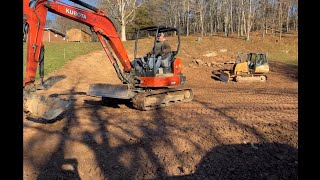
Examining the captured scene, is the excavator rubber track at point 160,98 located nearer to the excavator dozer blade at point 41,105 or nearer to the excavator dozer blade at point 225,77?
the excavator dozer blade at point 41,105

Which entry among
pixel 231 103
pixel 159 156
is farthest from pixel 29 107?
pixel 231 103

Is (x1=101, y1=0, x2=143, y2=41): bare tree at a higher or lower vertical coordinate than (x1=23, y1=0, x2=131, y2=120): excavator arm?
higher

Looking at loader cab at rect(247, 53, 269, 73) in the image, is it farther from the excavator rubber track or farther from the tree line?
the tree line

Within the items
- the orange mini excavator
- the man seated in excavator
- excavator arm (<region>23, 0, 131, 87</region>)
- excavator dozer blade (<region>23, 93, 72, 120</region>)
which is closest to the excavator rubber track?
the orange mini excavator

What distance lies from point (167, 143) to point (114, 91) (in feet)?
11.7

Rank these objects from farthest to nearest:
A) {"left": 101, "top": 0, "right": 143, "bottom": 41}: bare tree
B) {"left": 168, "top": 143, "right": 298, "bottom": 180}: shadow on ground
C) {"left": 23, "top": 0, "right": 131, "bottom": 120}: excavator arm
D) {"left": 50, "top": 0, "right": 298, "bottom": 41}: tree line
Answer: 1. {"left": 50, "top": 0, "right": 298, "bottom": 41}: tree line
2. {"left": 101, "top": 0, "right": 143, "bottom": 41}: bare tree
3. {"left": 23, "top": 0, "right": 131, "bottom": 120}: excavator arm
4. {"left": 168, "top": 143, "right": 298, "bottom": 180}: shadow on ground

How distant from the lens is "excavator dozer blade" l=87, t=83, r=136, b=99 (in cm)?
941

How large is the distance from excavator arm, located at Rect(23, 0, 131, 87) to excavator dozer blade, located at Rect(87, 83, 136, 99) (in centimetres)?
61

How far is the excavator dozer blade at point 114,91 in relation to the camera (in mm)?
9414

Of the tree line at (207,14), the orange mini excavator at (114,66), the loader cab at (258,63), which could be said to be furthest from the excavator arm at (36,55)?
the tree line at (207,14)

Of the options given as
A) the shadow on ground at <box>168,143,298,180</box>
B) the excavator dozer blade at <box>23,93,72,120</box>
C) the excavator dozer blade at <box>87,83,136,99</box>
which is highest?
the excavator dozer blade at <box>87,83,136,99</box>

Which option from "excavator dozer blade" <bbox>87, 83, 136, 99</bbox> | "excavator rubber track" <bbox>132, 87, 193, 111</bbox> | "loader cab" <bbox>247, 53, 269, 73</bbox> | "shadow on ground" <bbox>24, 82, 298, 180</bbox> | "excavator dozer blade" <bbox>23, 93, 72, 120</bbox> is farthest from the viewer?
"loader cab" <bbox>247, 53, 269, 73</bbox>

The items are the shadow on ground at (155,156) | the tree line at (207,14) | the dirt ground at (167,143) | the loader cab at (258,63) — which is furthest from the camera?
the tree line at (207,14)

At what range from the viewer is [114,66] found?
388 inches
